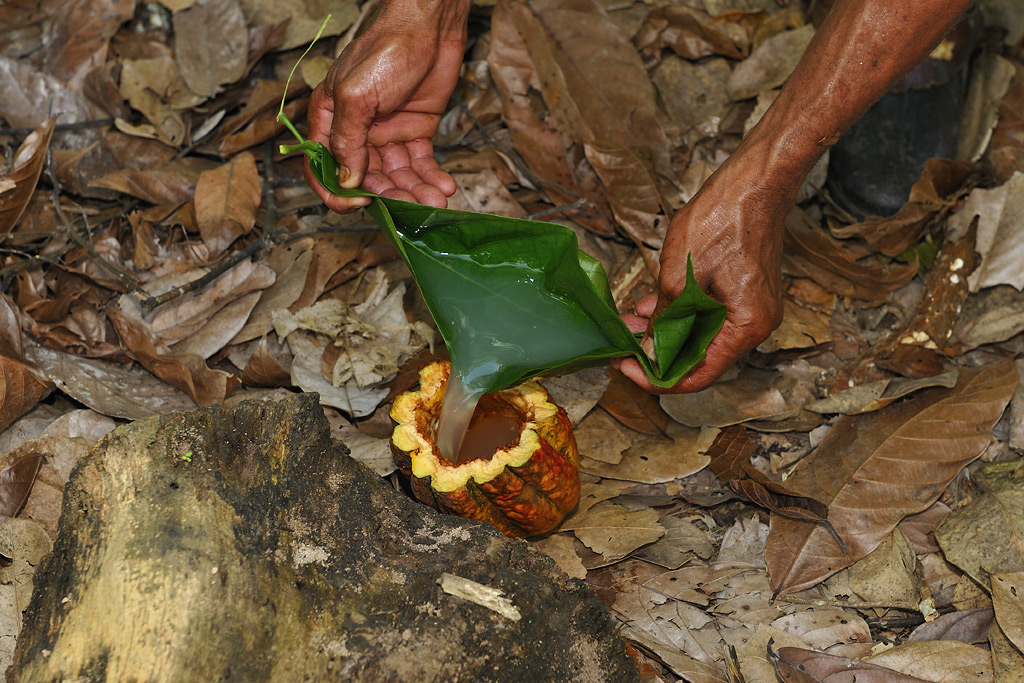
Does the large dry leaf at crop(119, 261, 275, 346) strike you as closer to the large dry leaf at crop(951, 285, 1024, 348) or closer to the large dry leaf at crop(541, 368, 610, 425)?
the large dry leaf at crop(541, 368, 610, 425)

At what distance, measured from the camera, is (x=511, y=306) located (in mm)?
2264

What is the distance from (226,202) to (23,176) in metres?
0.65

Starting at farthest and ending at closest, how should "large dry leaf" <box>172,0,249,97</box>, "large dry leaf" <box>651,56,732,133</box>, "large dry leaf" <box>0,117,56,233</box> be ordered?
"large dry leaf" <box>651,56,732,133</box>, "large dry leaf" <box>172,0,249,97</box>, "large dry leaf" <box>0,117,56,233</box>

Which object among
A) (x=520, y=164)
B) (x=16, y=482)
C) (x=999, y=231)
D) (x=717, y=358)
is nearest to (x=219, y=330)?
(x=16, y=482)

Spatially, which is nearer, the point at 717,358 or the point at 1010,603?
the point at 1010,603

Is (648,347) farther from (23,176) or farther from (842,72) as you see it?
(23,176)

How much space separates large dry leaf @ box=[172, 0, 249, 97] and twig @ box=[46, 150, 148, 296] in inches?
26.3

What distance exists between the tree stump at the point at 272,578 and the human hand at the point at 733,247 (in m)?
0.82

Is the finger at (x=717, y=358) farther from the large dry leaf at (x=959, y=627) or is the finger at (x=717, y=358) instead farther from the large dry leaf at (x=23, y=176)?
the large dry leaf at (x=23, y=176)

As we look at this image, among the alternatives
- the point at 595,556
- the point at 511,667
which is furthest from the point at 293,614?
the point at 595,556

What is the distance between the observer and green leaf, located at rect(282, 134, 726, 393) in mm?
2139

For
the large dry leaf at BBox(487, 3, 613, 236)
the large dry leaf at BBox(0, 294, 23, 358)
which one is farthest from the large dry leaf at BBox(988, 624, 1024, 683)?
the large dry leaf at BBox(0, 294, 23, 358)

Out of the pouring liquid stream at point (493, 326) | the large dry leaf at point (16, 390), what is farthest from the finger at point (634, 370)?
the large dry leaf at point (16, 390)

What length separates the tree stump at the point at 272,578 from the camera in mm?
1605
